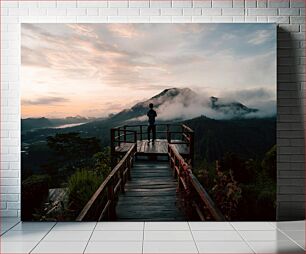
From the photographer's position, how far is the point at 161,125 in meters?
5.12

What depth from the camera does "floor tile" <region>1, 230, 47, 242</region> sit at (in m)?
4.48

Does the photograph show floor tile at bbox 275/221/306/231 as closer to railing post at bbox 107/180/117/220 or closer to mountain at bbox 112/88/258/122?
mountain at bbox 112/88/258/122

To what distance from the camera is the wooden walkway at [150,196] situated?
5.12m

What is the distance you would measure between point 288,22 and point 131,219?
8.10 ft

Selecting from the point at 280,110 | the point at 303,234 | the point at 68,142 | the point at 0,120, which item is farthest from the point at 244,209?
the point at 0,120

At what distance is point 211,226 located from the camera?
4973 mm

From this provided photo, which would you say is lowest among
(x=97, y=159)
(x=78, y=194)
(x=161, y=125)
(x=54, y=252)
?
(x=54, y=252)

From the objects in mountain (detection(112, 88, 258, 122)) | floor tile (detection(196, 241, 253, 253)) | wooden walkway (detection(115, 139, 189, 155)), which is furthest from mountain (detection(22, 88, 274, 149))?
floor tile (detection(196, 241, 253, 253))

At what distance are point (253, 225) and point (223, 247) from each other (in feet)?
2.95

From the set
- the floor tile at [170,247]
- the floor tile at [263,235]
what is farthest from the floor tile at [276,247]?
the floor tile at [170,247]

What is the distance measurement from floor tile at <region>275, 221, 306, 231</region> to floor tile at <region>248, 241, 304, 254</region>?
54 centimetres

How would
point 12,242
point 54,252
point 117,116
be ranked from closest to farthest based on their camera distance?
point 54,252
point 12,242
point 117,116

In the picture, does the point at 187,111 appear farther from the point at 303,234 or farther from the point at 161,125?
the point at 303,234

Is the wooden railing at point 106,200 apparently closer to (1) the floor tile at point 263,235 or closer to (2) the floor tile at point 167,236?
(2) the floor tile at point 167,236
